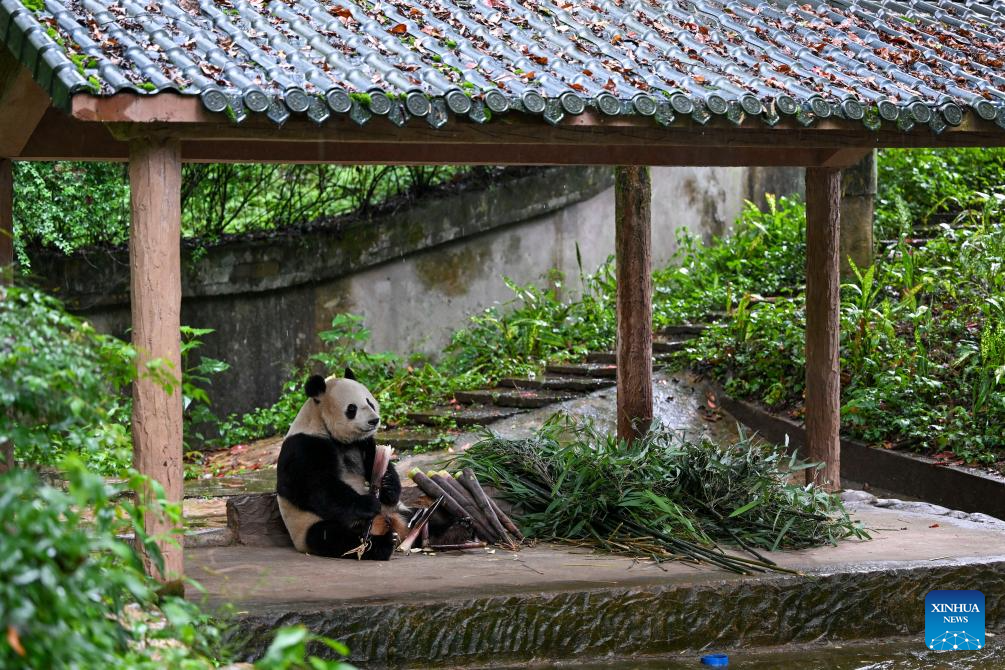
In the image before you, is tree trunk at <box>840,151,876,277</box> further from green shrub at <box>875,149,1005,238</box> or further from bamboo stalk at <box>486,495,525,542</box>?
bamboo stalk at <box>486,495,525,542</box>

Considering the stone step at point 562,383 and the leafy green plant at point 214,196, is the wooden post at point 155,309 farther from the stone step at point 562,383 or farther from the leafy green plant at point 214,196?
the stone step at point 562,383

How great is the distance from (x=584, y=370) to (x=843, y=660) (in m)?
5.72

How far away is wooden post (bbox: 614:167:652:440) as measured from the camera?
28.1ft

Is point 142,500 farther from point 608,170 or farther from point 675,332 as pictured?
point 608,170

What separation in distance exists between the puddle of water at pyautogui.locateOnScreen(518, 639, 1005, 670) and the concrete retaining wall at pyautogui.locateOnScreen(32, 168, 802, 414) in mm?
6611

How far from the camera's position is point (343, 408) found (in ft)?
20.5

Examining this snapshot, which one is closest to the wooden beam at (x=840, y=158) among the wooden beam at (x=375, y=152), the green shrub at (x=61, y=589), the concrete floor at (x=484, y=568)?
the wooden beam at (x=375, y=152)

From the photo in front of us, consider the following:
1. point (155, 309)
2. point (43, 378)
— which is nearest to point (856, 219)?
point (155, 309)

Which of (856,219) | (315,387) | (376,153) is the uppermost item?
(376,153)

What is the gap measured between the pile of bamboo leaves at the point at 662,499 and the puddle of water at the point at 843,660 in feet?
1.98

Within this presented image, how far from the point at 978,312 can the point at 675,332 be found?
9.85 ft

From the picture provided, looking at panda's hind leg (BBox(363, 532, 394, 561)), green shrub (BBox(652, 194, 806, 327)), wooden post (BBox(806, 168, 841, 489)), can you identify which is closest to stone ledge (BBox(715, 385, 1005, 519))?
wooden post (BBox(806, 168, 841, 489))

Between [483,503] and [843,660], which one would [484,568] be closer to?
[483,503]

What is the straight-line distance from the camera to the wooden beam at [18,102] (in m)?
6.10
